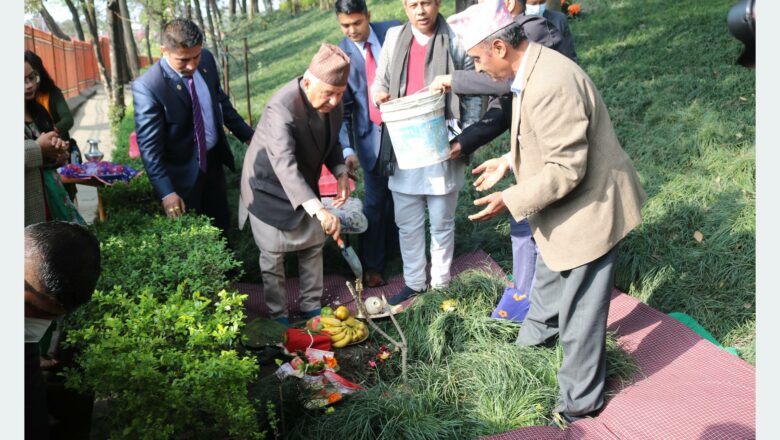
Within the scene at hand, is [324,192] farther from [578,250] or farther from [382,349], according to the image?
[578,250]

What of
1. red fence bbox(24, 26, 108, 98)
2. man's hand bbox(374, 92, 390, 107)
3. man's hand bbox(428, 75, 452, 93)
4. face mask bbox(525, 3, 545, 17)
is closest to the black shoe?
man's hand bbox(374, 92, 390, 107)

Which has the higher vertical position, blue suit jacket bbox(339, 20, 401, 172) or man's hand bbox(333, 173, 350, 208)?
blue suit jacket bbox(339, 20, 401, 172)

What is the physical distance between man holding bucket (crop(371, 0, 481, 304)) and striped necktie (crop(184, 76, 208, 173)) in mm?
1250

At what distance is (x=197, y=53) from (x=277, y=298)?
1.69m

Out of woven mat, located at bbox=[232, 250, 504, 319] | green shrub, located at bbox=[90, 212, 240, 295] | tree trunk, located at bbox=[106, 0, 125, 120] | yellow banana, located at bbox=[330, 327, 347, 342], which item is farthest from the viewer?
tree trunk, located at bbox=[106, 0, 125, 120]

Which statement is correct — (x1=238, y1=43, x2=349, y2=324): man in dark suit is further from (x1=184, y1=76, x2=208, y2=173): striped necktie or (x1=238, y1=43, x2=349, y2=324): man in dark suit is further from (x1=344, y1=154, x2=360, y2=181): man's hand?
(x1=184, y1=76, x2=208, y2=173): striped necktie

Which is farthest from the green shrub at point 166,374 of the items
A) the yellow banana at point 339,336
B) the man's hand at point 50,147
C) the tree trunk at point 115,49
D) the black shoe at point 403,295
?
the tree trunk at point 115,49

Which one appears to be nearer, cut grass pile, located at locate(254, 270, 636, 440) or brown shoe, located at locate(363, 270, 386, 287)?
cut grass pile, located at locate(254, 270, 636, 440)

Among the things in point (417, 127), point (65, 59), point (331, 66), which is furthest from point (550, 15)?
point (65, 59)

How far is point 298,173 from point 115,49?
30.3 ft

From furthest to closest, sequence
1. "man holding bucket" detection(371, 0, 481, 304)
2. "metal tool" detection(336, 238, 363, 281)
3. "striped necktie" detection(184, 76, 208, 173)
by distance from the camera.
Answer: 1. "metal tool" detection(336, 238, 363, 281)
2. "striped necktie" detection(184, 76, 208, 173)
3. "man holding bucket" detection(371, 0, 481, 304)

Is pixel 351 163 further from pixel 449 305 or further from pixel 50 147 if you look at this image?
pixel 50 147

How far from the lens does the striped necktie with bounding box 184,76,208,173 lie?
182 inches

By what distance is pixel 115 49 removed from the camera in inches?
456
